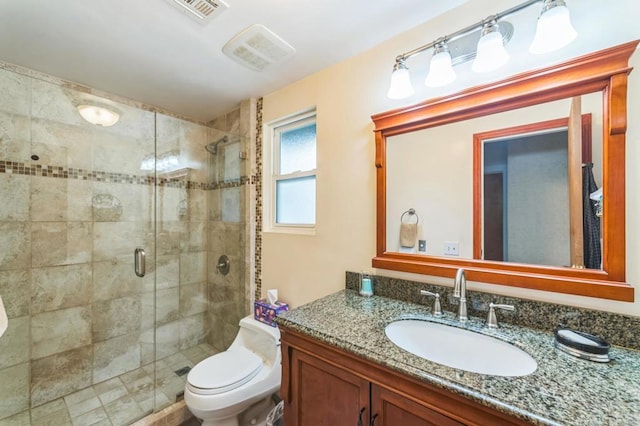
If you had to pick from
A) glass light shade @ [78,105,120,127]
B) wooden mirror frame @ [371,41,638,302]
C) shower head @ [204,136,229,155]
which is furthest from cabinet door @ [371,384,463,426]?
glass light shade @ [78,105,120,127]

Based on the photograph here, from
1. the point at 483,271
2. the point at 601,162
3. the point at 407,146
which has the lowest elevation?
the point at 483,271

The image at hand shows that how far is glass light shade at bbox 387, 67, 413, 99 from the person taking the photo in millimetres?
1268

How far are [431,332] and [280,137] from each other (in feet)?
5.61

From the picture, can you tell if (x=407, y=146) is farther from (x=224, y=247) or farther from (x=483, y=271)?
(x=224, y=247)

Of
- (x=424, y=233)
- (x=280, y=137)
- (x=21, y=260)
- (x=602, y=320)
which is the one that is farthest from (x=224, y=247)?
(x=602, y=320)

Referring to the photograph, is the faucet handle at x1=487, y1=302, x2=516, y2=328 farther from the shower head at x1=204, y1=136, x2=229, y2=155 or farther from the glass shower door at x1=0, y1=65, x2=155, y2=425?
the shower head at x1=204, y1=136, x2=229, y2=155

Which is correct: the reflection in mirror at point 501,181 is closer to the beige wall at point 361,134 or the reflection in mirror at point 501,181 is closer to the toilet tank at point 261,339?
the beige wall at point 361,134

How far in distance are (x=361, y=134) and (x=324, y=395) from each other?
127cm

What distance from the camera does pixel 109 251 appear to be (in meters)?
1.94

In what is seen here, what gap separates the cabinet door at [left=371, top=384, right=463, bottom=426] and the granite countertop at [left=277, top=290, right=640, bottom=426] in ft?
0.32

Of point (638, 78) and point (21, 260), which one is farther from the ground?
point (638, 78)

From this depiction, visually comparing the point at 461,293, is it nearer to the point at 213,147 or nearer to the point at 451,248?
the point at 451,248

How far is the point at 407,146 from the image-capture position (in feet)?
4.45

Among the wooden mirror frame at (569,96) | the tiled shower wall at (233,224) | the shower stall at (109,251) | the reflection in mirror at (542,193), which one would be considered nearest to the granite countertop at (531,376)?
the wooden mirror frame at (569,96)
